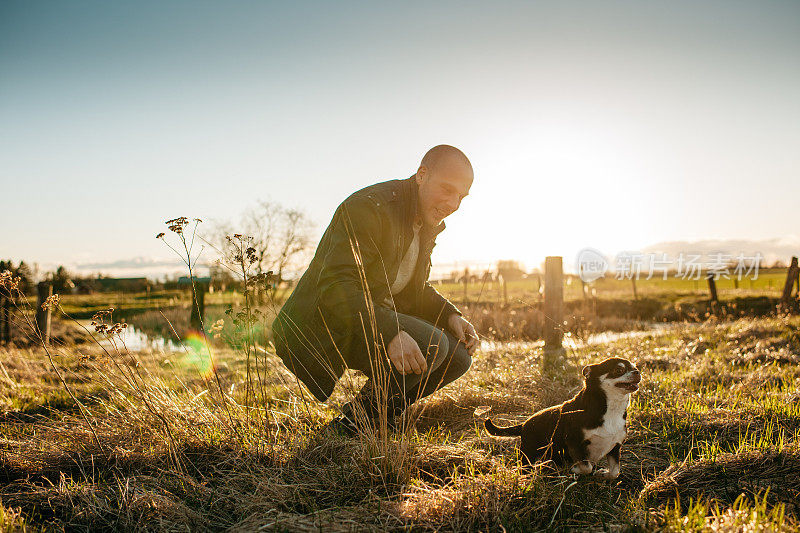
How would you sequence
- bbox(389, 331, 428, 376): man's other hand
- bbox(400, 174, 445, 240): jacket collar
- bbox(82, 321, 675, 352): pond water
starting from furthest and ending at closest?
bbox(82, 321, 675, 352): pond water < bbox(400, 174, 445, 240): jacket collar < bbox(389, 331, 428, 376): man's other hand

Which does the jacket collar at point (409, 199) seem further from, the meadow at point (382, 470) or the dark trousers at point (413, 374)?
the meadow at point (382, 470)

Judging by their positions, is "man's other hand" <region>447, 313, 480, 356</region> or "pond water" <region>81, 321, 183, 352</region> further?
"pond water" <region>81, 321, 183, 352</region>

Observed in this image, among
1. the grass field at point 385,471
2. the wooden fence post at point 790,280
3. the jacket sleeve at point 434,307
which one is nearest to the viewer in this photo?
the grass field at point 385,471

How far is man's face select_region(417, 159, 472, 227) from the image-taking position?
3.16m

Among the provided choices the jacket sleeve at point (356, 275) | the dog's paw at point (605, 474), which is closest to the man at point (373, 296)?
the jacket sleeve at point (356, 275)

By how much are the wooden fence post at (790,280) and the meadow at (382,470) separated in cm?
1239

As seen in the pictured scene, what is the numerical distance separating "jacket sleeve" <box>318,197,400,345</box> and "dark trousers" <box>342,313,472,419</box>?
0.18m

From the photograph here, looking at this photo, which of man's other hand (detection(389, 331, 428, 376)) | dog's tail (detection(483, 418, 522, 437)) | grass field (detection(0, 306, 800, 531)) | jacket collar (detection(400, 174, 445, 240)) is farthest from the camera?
jacket collar (detection(400, 174, 445, 240))

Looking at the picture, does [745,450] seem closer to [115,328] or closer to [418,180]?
[418,180]

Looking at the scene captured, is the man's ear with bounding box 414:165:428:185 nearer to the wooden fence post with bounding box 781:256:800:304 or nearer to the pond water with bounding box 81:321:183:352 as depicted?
the pond water with bounding box 81:321:183:352

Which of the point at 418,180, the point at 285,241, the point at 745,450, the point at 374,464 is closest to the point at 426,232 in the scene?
the point at 418,180

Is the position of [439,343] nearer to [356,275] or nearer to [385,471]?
[356,275]

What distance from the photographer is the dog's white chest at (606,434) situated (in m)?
2.58

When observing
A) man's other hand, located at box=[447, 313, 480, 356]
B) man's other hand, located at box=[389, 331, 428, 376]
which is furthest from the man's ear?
man's other hand, located at box=[389, 331, 428, 376]
